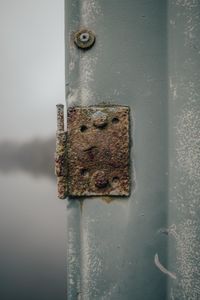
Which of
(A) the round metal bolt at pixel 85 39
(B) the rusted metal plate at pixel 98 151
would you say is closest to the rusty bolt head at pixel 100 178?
(B) the rusted metal plate at pixel 98 151

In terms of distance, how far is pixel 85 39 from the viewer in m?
0.46

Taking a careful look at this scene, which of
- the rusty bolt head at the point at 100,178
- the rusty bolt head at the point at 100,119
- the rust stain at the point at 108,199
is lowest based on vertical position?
the rust stain at the point at 108,199

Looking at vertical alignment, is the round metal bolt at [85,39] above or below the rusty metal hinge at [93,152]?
above

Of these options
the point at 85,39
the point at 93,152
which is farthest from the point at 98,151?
A: the point at 85,39

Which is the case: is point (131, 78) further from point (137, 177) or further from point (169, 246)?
point (169, 246)

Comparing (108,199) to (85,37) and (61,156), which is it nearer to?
(61,156)

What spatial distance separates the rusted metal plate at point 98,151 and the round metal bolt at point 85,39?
10 centimetres

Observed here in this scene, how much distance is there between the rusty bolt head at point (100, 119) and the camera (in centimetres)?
45

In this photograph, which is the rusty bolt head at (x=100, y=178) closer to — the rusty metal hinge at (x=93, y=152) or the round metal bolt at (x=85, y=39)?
the rusty metal hinge at (x=93, y=152)

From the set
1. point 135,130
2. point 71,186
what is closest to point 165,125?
point 135,130

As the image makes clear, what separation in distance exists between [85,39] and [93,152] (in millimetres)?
180

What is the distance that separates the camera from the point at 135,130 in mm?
457

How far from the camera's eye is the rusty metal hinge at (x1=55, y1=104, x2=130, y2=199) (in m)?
0.45

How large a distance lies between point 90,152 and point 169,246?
0.19 m
